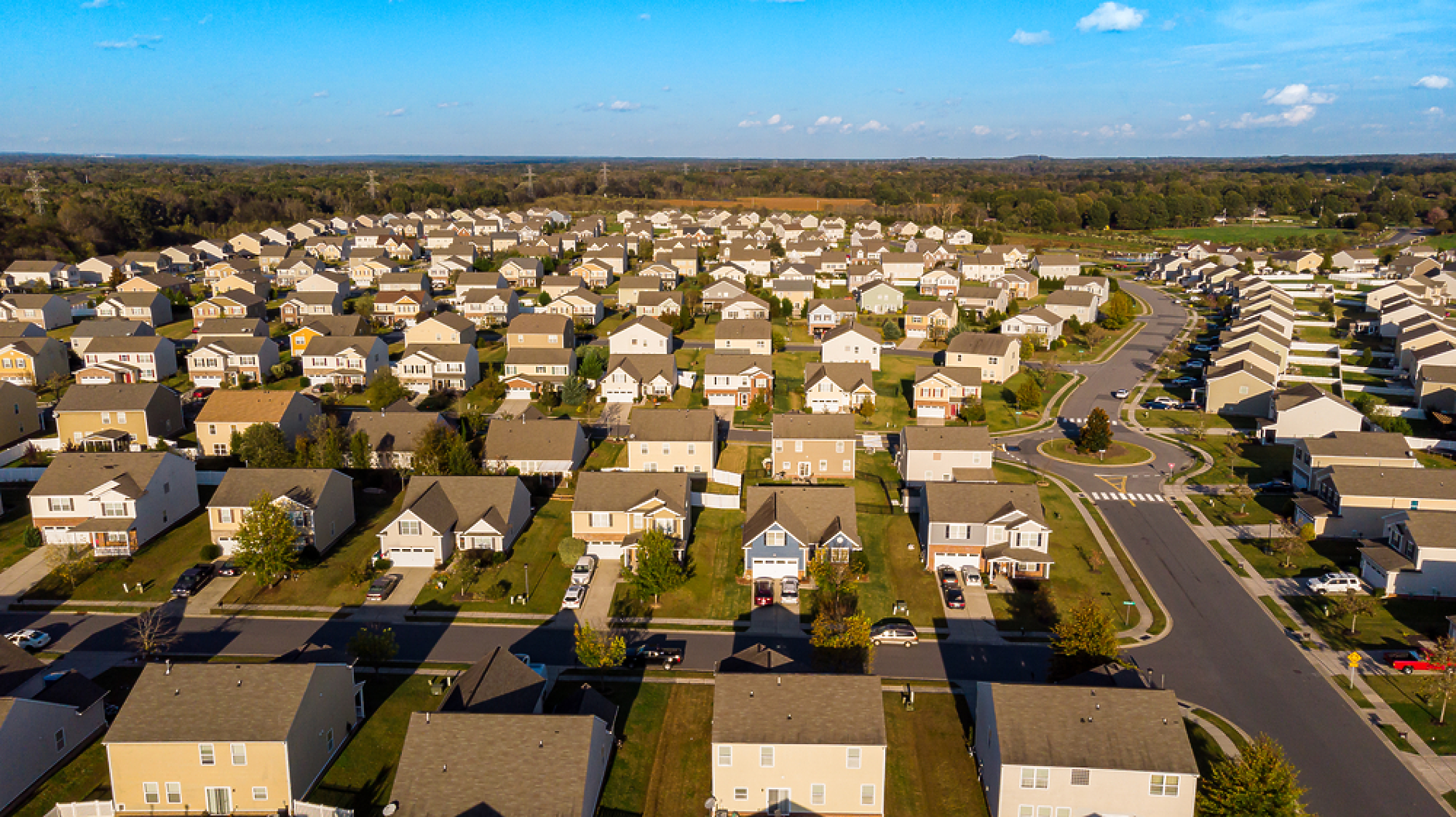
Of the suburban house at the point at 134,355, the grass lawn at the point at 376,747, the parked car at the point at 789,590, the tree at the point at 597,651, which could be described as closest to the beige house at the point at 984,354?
the parked car at the point at 789,590

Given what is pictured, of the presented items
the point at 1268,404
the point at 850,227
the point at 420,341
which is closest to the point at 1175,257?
the point at 850,227

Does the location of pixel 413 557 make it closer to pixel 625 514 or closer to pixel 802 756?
pixel 625 514

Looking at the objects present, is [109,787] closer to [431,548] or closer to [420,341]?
[431,548]

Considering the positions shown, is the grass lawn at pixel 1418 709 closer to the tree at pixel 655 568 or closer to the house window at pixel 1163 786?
the house window at pixel 1163 786

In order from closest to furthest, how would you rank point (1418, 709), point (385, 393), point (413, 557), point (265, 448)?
1. point (1418, 709)
2. point (413, 557)
3. point (265, 448)
4. point (385, 393)

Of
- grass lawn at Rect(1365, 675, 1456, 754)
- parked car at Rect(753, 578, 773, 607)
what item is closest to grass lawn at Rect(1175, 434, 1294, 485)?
grass lawn at Rect(1365, 675, 1456, 754)

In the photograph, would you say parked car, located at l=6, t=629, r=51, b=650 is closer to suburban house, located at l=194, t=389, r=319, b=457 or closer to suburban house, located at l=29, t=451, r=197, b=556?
suburban house, located at l=29, t=451, r=197, b=556

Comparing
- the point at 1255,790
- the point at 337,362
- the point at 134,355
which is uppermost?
the point at 134,355

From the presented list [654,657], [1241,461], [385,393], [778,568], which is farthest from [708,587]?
[1241,461]
